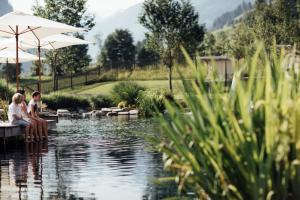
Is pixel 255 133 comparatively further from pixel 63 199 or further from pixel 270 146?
pixel 63 199

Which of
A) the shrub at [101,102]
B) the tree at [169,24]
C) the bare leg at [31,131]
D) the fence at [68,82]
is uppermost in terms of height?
the tree at [169,24]

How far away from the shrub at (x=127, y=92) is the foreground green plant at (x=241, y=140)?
2914 centimetres

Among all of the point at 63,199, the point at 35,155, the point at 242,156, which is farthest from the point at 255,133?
the point at 35,155

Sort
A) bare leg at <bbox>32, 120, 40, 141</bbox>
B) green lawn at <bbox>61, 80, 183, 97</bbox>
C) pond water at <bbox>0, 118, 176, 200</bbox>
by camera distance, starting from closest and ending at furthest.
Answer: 1. pond water at <bbox>0, 118, 176, 200</bbox>
2. bare leg at <bbox>32, 120, 40, 141</bbox>
3. green lawn at <bbox>61, 80, 183, 97</bbox>

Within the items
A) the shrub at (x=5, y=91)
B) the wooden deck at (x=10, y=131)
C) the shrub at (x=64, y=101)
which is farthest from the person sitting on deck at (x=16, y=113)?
the shrub at (x=64, y=101)

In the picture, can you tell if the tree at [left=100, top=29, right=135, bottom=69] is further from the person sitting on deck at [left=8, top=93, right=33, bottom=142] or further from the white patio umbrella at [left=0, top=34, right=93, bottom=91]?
the person sitting on deck at [left=8, top=93, right=33, bottom=142]

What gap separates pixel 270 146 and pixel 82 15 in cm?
4658

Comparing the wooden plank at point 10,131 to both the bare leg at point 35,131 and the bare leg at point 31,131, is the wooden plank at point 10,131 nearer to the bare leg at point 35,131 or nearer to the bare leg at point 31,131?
the bare leg at point 31,131

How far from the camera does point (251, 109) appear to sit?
5.62 metres

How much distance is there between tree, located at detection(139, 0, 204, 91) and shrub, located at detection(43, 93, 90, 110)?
51.4 ft

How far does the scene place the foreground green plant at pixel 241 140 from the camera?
505 cm

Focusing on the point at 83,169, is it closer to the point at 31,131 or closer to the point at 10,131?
the point at 10,131

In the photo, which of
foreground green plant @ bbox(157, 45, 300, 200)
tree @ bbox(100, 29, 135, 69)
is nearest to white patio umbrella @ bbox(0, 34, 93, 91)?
foreground green plant @ bbox(157, 45, 300, 200)

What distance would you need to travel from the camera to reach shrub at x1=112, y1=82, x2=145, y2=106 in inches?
1387
